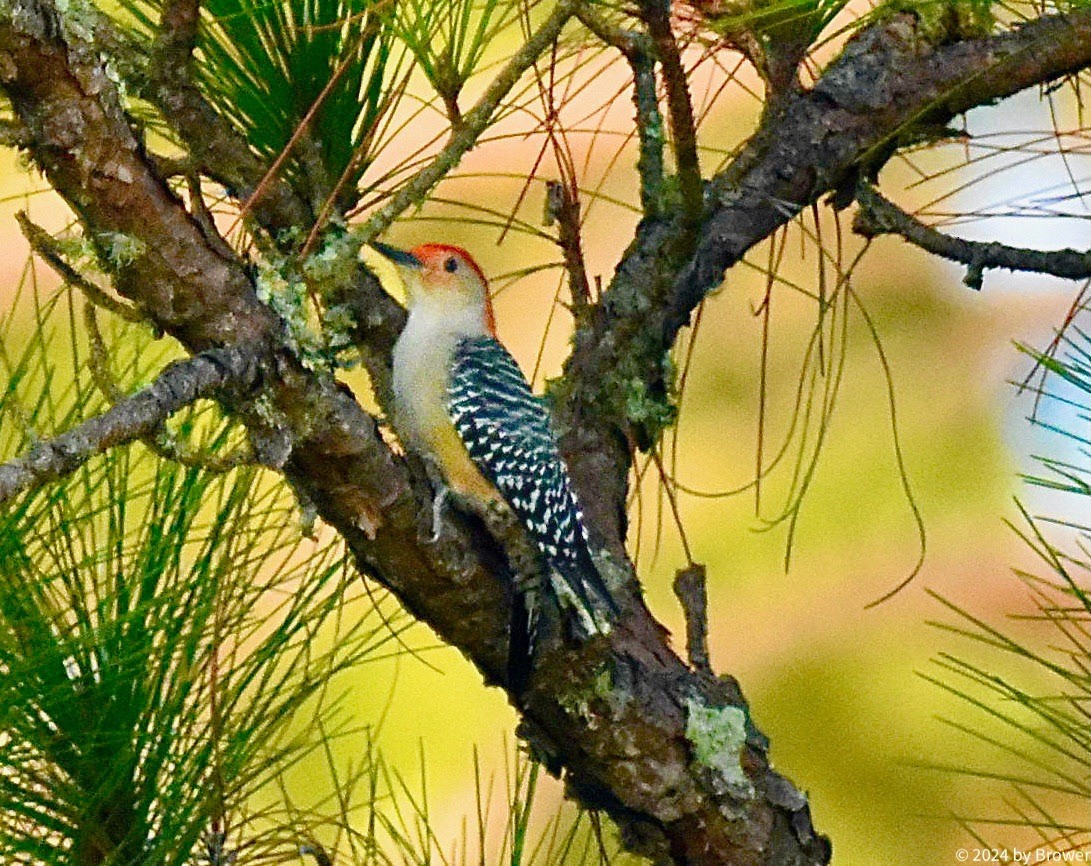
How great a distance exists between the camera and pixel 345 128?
1000mm

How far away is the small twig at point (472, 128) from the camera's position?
76 centimetres

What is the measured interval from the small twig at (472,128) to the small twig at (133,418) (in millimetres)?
93

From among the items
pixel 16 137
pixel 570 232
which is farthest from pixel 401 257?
pixel 16 137

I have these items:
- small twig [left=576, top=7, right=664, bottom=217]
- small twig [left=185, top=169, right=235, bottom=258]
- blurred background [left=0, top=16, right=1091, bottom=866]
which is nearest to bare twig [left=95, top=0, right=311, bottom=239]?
small twig [left=185, top=169, right=235, bottom=258]

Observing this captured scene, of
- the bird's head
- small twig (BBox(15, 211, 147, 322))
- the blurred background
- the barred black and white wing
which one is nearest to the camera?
small twig (BBox(15, 211, 147, 322))

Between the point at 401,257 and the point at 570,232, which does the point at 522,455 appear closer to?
the point at 570,232

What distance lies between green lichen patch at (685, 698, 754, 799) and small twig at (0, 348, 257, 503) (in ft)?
1.27

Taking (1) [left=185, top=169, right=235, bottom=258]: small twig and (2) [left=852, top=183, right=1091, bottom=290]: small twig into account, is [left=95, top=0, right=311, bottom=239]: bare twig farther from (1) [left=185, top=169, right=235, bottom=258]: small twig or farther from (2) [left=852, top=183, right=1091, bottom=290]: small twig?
(2) [left=852, top=183, right=1091, bottom=290]: small twig

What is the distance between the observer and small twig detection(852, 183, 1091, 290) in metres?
0.96

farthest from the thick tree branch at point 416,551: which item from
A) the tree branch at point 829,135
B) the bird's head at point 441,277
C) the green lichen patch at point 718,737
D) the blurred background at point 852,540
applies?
the blurred background at point 852,540

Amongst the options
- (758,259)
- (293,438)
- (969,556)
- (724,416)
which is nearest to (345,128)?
(293,438)

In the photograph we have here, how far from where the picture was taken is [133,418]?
2.13 ft

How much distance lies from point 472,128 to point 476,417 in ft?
1.61

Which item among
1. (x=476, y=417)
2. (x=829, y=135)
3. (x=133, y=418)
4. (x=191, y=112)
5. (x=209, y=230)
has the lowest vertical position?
(x=133, y=418)
